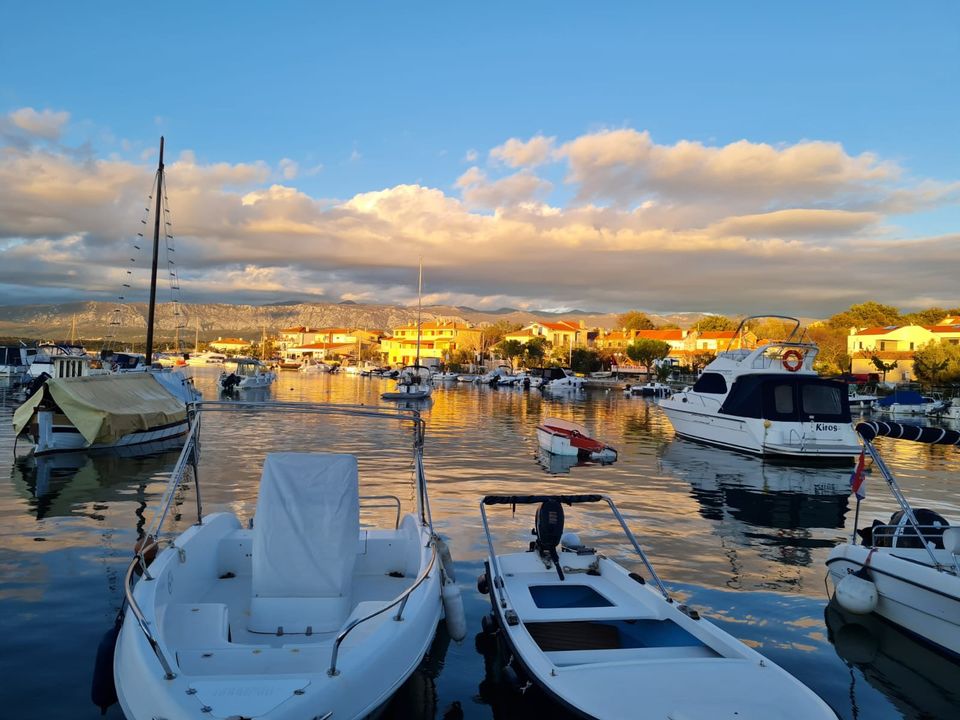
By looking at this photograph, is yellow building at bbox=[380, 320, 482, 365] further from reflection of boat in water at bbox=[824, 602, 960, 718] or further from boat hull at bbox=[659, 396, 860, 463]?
reflection of boat in water at bbox=[824, 602, 960, 718]

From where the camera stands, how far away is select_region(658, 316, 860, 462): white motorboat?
26.5 meters

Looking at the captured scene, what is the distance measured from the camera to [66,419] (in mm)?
23953

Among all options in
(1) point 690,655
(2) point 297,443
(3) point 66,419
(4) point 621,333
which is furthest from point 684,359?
(1) point 690,655

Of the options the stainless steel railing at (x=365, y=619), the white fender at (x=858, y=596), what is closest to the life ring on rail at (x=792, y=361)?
the white fender at (x=858, y=596)

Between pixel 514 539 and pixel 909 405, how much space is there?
4939 cm

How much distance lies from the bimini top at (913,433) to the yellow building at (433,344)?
13628cm

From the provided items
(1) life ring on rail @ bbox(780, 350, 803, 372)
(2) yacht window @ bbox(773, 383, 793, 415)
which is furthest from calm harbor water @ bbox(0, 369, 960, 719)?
(1) life ring on rail @ bbox(780, 350, 803, 372)

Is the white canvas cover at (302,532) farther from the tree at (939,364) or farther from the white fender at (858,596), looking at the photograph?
the tree at (939,364)

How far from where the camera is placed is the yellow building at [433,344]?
517 ft

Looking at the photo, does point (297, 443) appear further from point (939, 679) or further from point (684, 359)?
point (684, 359)

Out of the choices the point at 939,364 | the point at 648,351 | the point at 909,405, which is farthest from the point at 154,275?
the point at 648,351

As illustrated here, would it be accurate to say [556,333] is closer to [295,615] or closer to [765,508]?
[765,508]

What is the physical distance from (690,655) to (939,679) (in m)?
3.84

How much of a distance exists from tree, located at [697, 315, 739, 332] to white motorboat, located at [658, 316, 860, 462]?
135796mm
